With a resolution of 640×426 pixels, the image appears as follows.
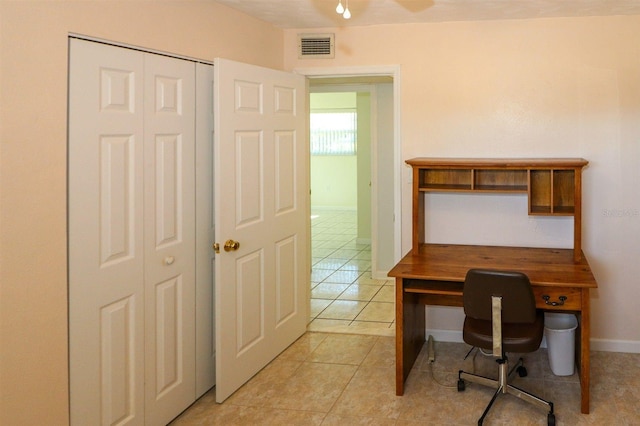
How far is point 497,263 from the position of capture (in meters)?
3.87

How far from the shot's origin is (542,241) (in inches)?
172

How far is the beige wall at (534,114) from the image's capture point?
4.21m

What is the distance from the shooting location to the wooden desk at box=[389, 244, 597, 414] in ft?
11.1

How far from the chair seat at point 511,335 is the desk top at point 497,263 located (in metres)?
0.25

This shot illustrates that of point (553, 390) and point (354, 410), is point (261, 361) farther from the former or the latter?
point (553, 390)

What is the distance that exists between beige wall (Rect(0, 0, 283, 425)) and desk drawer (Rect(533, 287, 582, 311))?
231 cm

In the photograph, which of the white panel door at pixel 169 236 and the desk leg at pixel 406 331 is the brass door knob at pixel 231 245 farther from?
the desk leg at pixel 406 331

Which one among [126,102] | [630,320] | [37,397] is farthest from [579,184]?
[37,397]

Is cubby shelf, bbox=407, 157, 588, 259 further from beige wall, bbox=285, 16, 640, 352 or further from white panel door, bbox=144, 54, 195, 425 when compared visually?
white panel door, bbox=144, 54, 195, 425

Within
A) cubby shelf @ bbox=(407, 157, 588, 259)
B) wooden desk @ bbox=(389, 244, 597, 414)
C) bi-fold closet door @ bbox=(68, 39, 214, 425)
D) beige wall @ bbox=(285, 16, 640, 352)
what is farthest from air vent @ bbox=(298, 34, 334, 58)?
wooden desk @ bbox=(389, 244, 597, 414)

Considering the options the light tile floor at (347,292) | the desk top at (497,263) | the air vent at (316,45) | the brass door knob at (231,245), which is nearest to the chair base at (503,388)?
the desk top at (497,263)

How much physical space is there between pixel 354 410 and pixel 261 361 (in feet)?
2.63

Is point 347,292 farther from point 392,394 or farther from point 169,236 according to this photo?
point 169,236

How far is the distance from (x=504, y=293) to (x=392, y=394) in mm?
931
